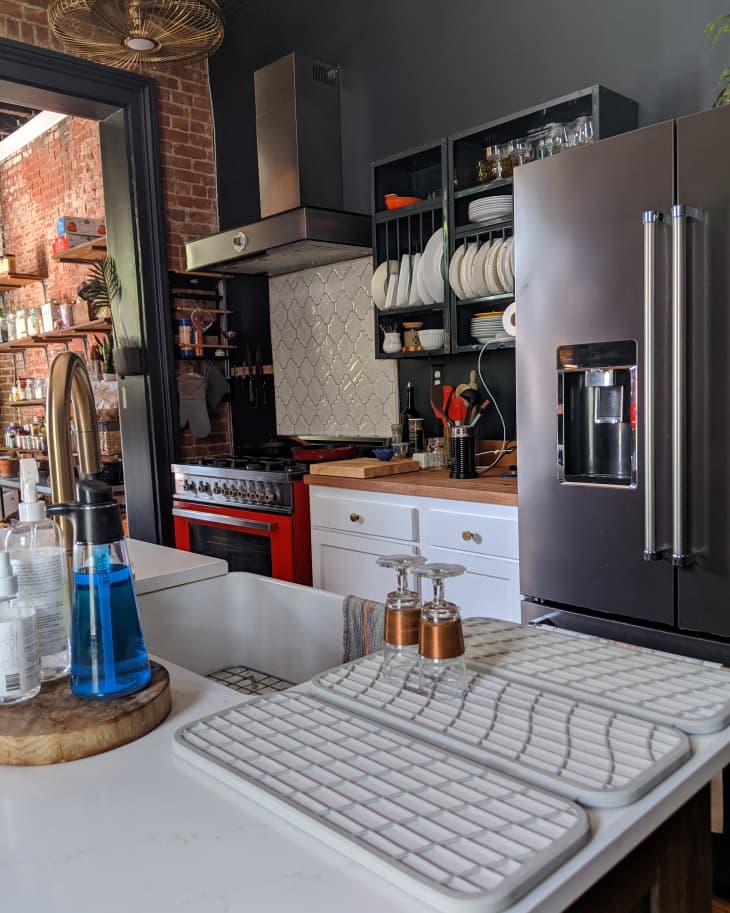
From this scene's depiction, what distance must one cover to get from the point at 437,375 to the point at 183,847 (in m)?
3.23

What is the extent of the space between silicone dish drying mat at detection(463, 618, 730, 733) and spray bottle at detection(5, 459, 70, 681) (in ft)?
1.84

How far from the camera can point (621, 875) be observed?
717 mm

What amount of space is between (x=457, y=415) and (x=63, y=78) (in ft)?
8.63

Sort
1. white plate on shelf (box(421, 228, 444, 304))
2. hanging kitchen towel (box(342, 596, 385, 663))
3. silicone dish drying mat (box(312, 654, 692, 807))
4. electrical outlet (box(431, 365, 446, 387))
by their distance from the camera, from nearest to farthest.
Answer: silicone dish drying mat (box(312, 654, 692, 807))
hanging kitchen towel (box(342, 596, 385, 663))
white plate on shelf (box(421, 228, 444, 304))
electrical outlet (box(431, 365, 446, 387))

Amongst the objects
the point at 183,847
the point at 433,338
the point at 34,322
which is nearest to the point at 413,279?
the point at 433,338

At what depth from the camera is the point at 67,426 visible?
3.63 feet

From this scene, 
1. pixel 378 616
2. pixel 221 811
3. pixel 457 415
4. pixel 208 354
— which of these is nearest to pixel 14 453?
pixel 208 354

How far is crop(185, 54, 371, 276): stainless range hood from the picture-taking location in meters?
3.80

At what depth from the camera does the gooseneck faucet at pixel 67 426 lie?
110cm

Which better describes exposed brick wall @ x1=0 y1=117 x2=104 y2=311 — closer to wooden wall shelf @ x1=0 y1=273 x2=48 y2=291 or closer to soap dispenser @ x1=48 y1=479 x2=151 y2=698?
wooden wall shelf @ x1=0 y1=273 x2=48 y2=291

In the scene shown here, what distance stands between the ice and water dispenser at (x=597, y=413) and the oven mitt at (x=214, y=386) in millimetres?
2710

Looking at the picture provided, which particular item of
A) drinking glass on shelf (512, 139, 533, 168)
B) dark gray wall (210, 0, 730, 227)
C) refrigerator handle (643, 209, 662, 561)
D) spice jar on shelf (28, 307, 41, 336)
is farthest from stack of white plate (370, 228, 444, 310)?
spice jar on shelf (28, 307, 41, 336)

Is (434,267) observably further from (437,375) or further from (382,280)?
(437,375)

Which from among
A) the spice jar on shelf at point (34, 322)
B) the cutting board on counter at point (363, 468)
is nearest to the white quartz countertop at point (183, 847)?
the cutting board on counter at point (363, 468)
